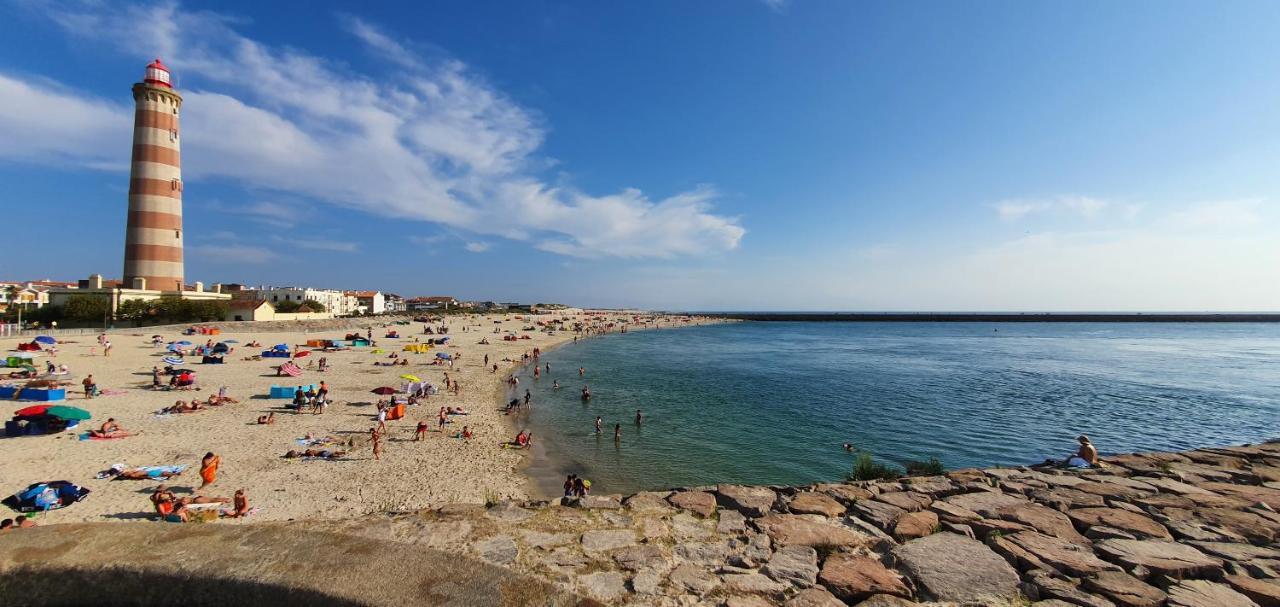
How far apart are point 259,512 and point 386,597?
41.0 ft

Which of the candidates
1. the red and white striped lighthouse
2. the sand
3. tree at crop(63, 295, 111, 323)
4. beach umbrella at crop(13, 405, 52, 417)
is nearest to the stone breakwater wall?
the sand

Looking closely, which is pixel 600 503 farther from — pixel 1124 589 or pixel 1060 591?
pixel 1124 589

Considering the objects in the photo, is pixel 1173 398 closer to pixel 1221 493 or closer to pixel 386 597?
pixel 1221 493

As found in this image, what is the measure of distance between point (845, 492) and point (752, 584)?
7.80ft

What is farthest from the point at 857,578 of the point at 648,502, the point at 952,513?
the point at 648,502

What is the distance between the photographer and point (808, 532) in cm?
486

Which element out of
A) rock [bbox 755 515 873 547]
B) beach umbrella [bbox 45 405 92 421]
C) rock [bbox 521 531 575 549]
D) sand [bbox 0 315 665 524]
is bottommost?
sand [bbox 0 315 665 524]

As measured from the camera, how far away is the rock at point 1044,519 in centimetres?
480

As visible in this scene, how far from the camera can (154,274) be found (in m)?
50.2

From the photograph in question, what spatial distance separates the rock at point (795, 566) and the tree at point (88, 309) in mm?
70108

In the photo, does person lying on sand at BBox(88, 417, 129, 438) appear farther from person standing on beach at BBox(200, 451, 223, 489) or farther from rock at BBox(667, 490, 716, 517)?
rock at BBox(667, 490, 716, 517)

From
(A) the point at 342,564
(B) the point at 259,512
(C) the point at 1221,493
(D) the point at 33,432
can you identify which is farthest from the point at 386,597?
(D) the point at 33,432

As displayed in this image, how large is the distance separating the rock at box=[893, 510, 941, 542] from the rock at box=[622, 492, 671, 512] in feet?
7.36

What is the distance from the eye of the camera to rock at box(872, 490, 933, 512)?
214 inches
